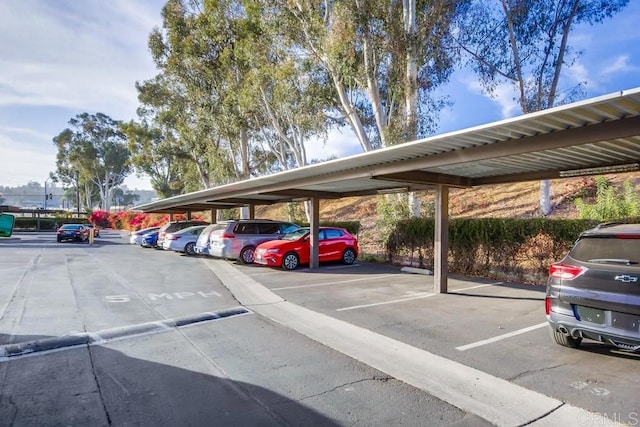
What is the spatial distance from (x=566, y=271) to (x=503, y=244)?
258 inches

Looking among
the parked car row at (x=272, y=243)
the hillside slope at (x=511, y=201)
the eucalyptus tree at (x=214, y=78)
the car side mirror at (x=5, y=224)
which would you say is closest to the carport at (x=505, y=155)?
the parked car row at (x=272, y=243)

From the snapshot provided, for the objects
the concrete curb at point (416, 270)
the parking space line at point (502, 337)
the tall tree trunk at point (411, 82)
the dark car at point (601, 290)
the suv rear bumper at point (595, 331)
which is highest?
the tall tree trunk at point (411, 82)

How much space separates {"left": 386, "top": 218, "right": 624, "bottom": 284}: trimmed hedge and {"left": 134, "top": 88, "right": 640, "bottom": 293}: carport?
1.75 metres

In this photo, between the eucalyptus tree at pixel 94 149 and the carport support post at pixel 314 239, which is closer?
the carport support post at pixel 314 239

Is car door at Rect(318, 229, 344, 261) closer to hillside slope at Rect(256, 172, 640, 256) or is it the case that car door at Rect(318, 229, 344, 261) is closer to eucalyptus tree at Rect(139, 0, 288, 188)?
hillside slope at Rect(256, 172, 640, 256)

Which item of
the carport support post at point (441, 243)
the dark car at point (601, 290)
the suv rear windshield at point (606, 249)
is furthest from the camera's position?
the carport support post at point (441, 243)

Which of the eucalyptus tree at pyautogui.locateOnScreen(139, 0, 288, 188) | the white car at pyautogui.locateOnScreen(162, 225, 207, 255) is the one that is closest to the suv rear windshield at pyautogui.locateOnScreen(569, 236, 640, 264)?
the white car at pyautogui.locateOnScreen(162, 225, 207, 255)

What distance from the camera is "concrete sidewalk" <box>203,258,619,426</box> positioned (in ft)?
11.8

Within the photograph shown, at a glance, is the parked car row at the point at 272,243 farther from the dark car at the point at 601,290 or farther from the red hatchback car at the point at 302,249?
the dark car at the point at 601,290

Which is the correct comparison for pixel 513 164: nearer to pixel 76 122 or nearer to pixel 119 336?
pixel 119 336

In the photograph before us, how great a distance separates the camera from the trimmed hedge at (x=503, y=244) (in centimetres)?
1002

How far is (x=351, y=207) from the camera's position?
31469 mm

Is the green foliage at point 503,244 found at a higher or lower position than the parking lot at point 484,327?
higher

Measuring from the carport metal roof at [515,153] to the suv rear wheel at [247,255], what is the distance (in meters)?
3.90
